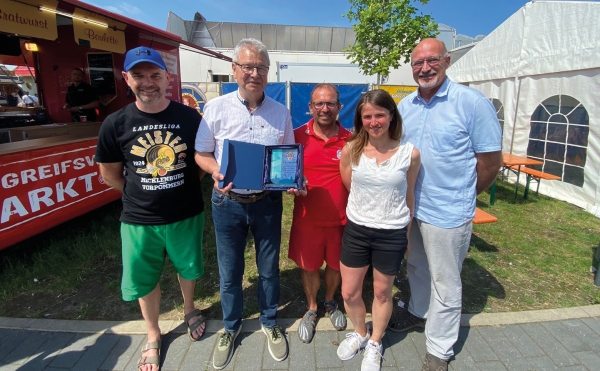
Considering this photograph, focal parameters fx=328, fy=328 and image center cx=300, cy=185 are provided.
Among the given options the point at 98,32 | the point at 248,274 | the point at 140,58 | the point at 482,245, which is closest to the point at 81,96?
the point at 98,32

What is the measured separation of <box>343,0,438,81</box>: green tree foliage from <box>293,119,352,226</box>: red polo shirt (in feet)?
29.3

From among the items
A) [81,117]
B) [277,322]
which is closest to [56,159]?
[277,322]

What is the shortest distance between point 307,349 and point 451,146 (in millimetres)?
1702

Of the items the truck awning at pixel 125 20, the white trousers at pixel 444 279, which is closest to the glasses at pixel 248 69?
the white trousers at pixel 444 279

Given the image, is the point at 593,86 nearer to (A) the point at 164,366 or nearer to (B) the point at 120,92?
(A) the point at 164,366

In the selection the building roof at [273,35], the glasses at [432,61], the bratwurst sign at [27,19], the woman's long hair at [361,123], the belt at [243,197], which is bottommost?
the belt at [243,197]

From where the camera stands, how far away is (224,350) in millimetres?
2266

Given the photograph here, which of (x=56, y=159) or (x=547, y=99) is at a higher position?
(x=547, y=99)

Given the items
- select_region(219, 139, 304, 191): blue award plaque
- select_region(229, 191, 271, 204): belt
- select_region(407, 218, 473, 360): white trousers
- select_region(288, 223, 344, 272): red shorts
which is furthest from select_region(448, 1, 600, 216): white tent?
select_region(229, 191, 271, 204): belt

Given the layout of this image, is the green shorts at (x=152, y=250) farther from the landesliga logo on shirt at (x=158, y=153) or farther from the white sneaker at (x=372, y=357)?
the white sneaker at (x=372, y=357)

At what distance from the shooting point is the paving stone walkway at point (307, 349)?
2.21 m

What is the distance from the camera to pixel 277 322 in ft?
8.66

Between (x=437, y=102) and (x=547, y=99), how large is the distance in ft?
19.1

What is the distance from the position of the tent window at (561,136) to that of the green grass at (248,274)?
161cm
